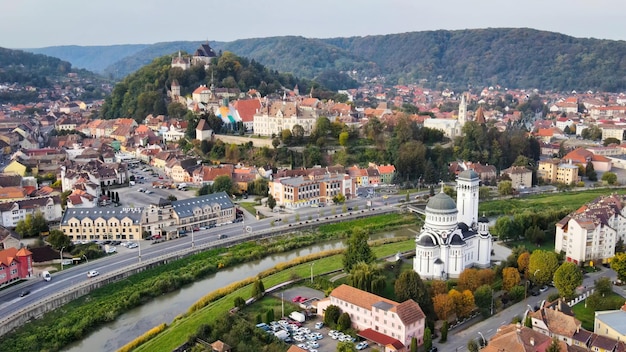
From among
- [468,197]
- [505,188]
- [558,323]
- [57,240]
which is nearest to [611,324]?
[558,323]

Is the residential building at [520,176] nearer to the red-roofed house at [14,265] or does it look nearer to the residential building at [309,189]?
the residential building at [309,189]

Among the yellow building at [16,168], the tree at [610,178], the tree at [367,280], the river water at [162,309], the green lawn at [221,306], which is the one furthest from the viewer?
the tree at [610,178]

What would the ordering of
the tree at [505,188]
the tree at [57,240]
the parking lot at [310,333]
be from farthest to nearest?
1. the tree at [505,188]
2. the tree at [57,240]
3. the parking lot at [310,333]

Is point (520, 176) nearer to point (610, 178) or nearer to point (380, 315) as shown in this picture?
point (610, 178)

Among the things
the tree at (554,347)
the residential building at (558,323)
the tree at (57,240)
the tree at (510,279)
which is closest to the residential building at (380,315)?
the residential building at (558,323)

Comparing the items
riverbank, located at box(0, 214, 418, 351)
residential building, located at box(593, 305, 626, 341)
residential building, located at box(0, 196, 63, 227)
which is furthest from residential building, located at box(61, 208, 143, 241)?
residential building, located at box(593, 305, 626, 341)

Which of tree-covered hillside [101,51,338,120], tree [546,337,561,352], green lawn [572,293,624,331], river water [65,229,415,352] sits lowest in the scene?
river water [65,229,415,352]

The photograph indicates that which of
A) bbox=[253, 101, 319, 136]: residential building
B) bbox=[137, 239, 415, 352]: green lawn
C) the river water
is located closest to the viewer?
bbox=[137, 239, 415, 352]: green lawn

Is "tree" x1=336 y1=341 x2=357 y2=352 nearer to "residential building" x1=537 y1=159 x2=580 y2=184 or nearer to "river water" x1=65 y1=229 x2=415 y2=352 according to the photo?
"river water" x1=65 y1=229 x2=415 y2=352
